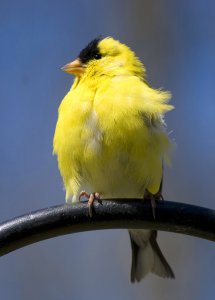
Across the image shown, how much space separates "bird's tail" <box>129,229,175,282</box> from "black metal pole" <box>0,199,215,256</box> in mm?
1195

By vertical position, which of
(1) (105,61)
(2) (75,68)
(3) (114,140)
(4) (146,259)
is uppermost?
(1) (105,61)

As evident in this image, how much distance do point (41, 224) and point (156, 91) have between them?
55.9 inches

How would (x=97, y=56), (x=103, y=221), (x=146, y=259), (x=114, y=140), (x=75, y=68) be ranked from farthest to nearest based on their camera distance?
(x=97, y=56)
(x=75, y=68)
(x=146, y=259)
(x=114, y=140)
(x=103, y=221)

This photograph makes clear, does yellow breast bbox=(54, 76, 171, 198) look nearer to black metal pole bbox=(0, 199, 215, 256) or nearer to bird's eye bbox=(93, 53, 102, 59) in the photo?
bird's eye bbox=(93, 53, 102, 59)

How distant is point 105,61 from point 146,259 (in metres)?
1.18

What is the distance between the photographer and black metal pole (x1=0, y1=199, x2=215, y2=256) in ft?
7.52

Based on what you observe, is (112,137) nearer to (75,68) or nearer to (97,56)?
(75,68)

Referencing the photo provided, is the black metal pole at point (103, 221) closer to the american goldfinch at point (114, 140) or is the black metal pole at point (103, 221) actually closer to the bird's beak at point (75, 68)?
the american goldfinch at point (114, 140)

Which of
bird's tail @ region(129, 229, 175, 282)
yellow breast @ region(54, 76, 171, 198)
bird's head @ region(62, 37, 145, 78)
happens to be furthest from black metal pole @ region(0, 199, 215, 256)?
bird's head @ region(62, 37, 145, 78)

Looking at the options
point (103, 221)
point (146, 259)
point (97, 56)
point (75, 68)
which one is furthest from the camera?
point (97, 56)

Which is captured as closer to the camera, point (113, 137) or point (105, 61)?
point (113, 137)

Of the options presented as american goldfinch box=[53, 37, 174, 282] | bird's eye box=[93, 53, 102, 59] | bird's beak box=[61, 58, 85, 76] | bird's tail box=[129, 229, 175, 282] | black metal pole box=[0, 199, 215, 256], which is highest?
bird's eye box=[93, 53, 102, 59]

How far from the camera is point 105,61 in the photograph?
3.99 metres

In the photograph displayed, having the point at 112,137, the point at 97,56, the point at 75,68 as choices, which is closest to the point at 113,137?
the point at 112,137
